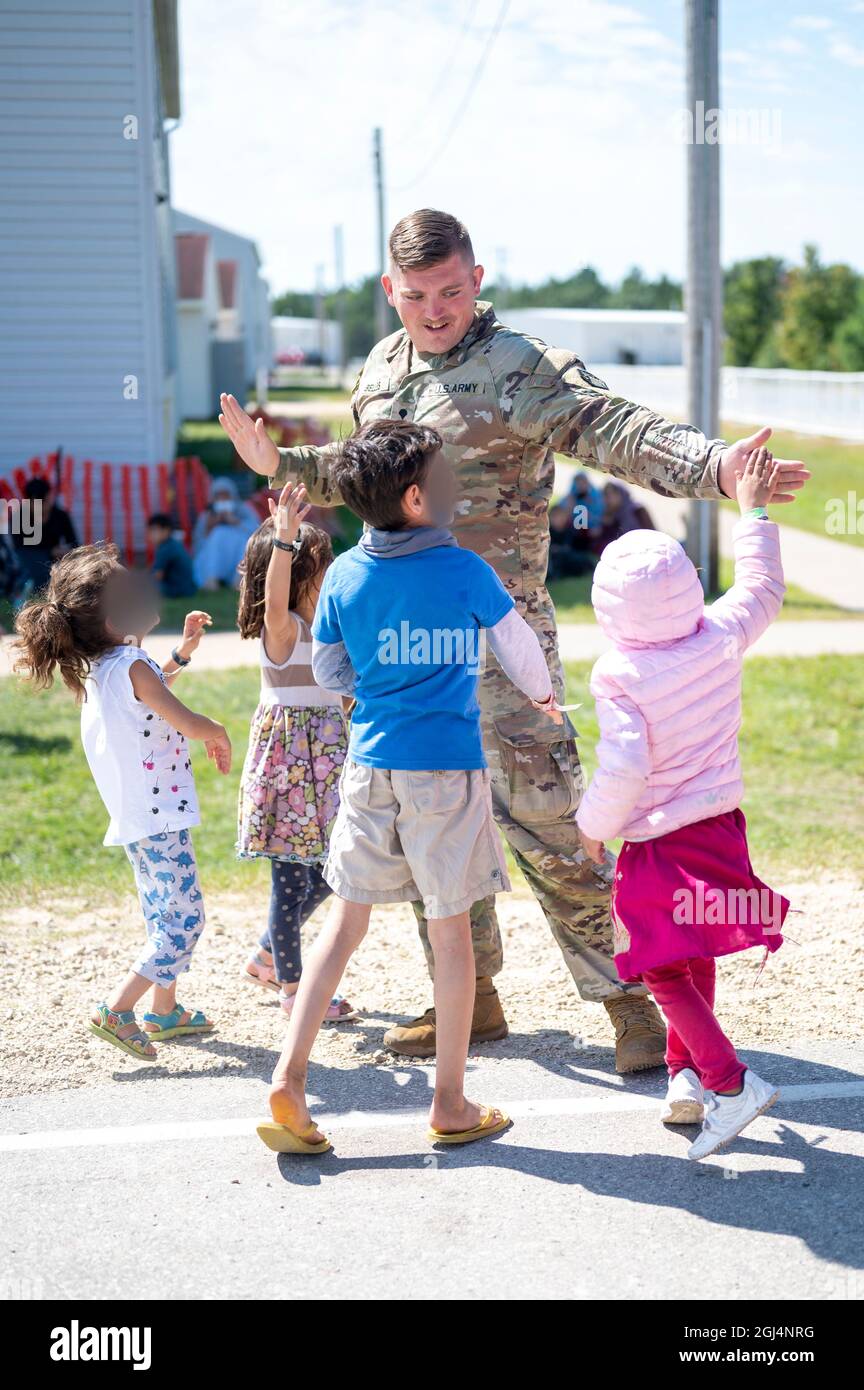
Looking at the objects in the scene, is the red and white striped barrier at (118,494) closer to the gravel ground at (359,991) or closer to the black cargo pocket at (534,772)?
the gravel ground at (359,991)

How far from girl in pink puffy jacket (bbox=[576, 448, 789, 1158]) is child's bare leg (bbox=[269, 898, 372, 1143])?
0.62m

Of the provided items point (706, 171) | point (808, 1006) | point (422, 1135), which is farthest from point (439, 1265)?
point (706, 171)

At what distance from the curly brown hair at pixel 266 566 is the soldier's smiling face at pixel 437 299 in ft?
2.16

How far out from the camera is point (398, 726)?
345 centimetres

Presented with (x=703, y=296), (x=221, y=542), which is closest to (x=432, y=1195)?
(x=221, y=542)

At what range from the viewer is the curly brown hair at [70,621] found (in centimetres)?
404

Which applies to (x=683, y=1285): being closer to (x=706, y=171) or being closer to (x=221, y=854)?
(x=221, y=854)

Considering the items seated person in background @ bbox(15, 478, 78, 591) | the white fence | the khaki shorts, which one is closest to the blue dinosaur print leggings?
the khaki shorts

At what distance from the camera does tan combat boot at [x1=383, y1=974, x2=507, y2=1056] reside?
164 inches

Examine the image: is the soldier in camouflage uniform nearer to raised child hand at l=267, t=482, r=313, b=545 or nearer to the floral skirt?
raised child hand at l=267, t=482, r=313, b=545

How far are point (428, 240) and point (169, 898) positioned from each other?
195cm

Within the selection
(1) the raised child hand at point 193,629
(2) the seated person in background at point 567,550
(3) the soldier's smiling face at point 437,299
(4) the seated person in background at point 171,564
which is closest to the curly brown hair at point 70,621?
(1) the raised child hand at point 193,629

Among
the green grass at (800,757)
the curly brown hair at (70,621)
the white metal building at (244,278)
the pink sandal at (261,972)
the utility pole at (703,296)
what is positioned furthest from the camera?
the white metal building at (244,278)
